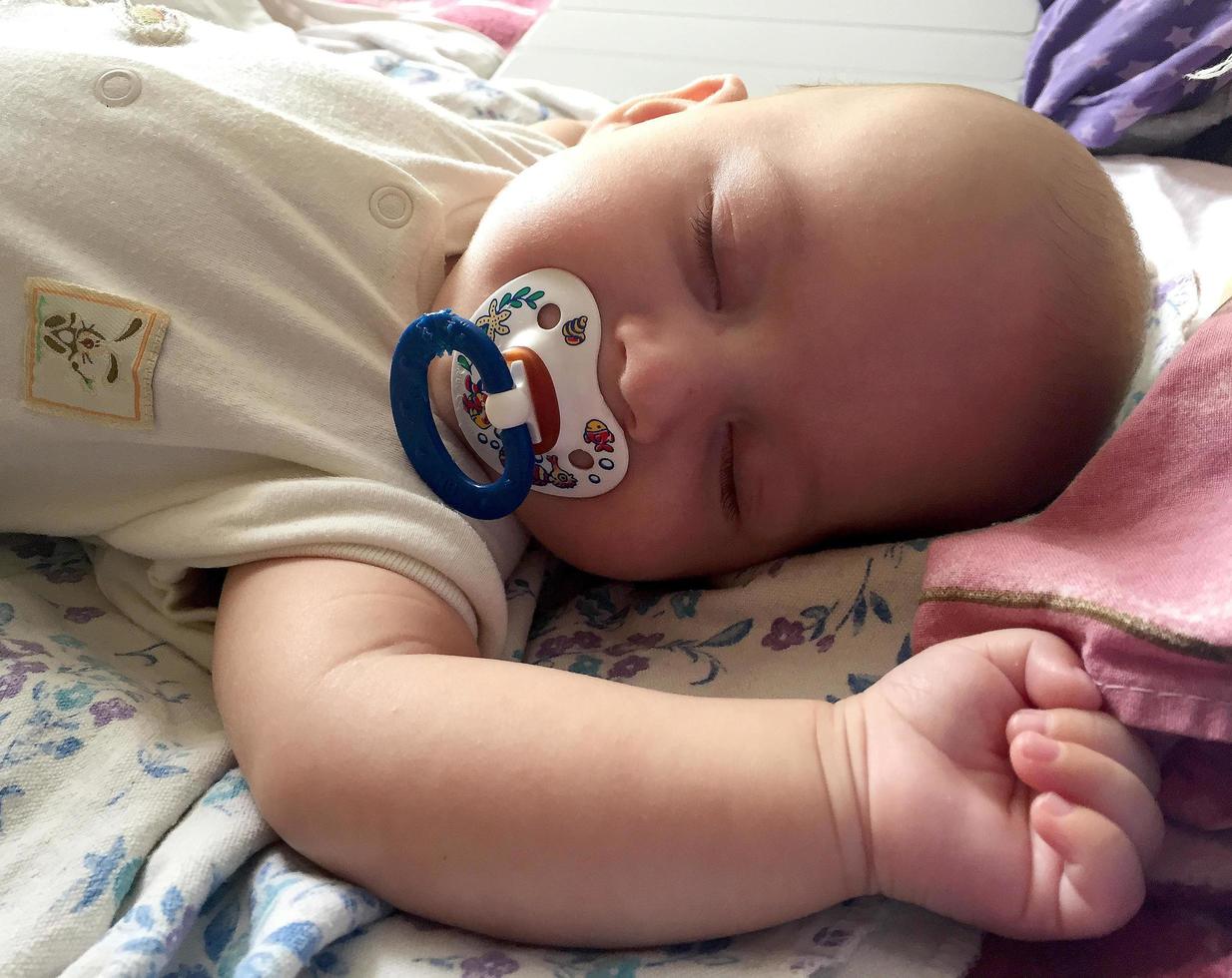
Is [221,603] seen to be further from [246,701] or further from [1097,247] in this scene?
[1097,247]

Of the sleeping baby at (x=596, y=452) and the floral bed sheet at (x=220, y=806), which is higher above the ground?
the sleeping baby at (x=596, y=452)

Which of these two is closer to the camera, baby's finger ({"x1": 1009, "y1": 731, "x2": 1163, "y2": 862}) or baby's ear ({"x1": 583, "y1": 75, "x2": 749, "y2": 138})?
baby's finger ({"x1": 1009, "y1": 731, "x2": 1163, "y2": 862})

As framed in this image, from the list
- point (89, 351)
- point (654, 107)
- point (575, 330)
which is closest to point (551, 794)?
point (575, 330)

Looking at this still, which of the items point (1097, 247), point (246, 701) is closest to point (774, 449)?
point (1097, 247)

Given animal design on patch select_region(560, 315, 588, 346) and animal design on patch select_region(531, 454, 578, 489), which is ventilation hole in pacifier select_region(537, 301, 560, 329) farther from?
animal design on patch select_region(531, 454, 578, 489)

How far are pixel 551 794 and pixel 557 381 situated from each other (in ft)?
1.25

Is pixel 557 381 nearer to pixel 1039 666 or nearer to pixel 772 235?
pixel 772 235

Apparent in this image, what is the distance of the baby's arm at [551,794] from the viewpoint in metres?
0.61

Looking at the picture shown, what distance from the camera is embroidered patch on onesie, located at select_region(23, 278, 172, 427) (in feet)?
2.76

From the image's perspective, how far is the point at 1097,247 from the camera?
34.7 inches

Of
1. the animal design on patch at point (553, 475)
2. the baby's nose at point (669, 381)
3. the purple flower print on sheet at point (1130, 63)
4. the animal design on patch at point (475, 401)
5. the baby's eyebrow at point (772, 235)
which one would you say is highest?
the purple flower print on sheet at point (1130, 63)

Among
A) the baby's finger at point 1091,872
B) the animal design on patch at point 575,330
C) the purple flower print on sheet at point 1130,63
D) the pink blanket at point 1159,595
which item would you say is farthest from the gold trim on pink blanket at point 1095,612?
the purple flower print on sheet at point 1130,63

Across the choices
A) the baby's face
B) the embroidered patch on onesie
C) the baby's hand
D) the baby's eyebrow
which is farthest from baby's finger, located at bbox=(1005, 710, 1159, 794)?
the embroidered patch on onesie

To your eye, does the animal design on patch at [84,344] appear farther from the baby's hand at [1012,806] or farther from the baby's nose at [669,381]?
the baby's hand at [1012,806]
